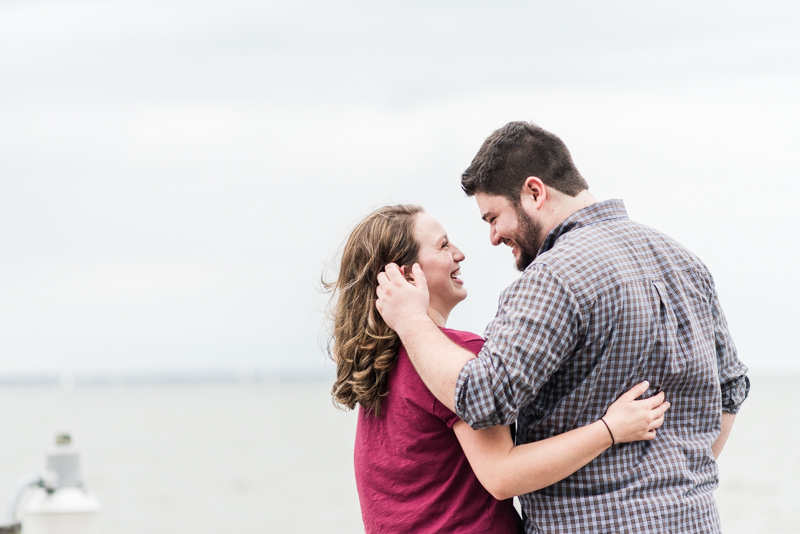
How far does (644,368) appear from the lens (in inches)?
80.3

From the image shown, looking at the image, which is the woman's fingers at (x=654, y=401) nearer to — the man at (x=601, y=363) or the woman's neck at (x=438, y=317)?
the man at (x=601, y=363)

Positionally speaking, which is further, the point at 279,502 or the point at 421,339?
the point at 279,502

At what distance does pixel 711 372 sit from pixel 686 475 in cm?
28

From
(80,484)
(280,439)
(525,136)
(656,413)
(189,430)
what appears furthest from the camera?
(189,430)

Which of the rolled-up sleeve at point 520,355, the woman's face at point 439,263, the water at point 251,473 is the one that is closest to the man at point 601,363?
the rolled-up sleeve at point 520,355

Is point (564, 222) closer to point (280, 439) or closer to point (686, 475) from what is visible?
point (686, 475)

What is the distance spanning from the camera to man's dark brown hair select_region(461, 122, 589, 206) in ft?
7.56

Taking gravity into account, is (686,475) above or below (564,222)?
below

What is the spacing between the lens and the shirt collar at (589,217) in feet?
7.38

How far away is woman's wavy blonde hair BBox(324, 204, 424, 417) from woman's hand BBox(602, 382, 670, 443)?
0.68m

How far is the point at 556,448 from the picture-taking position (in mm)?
1998

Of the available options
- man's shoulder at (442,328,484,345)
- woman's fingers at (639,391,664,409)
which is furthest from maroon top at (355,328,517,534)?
woman's fingers at (639,391,664,409)

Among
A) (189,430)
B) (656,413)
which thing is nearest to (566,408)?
(656,413)

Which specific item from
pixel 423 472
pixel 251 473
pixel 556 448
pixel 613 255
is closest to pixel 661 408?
pixel 556 448
